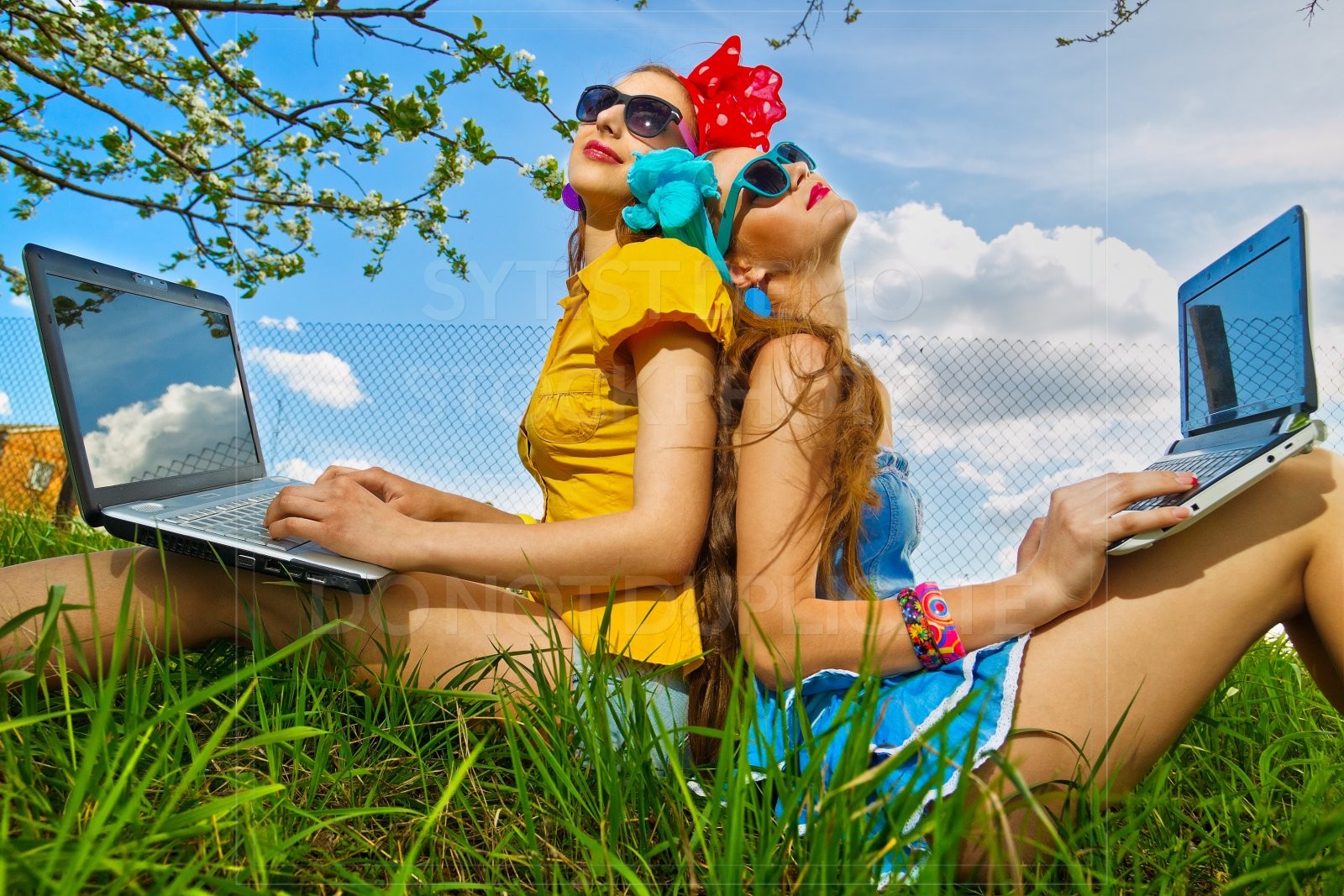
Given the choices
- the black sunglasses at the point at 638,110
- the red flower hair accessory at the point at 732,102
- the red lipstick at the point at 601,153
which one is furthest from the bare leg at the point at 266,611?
the red flower hair accessory at the point at 732,102

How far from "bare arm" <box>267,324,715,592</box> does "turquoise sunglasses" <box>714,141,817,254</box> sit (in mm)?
592

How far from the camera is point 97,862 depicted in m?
0.90

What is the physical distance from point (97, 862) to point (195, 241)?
4296mm

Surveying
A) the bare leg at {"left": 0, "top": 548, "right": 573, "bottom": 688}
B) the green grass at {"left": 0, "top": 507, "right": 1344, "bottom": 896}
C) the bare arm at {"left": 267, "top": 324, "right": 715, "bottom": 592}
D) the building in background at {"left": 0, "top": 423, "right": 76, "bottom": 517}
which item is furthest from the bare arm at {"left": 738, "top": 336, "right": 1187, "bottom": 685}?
the building in background at {"left": 0, "top": 423, "right": 76, "bottom": 517}

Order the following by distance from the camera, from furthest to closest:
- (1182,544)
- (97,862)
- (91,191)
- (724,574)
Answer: (91,191), (724,574), (1182,544), (97,862)

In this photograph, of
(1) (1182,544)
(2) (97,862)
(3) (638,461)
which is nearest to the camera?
(2) (97,862)

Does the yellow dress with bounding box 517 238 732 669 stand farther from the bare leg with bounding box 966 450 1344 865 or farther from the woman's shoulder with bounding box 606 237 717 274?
the bare leg with bounding box 966 450 1344 865

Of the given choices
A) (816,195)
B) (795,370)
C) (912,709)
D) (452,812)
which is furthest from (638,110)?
(452,812)

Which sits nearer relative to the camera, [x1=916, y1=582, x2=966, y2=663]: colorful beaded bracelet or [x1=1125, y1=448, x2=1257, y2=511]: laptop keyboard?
[x1=1125, y1=448, x2=1257, y2=511]: laptop keyboard

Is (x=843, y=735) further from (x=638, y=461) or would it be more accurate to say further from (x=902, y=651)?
(x=638, y=461)

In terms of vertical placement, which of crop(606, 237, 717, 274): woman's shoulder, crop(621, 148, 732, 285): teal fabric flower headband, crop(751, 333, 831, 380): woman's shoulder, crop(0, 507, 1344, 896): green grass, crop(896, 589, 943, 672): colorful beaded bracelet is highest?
crop(621, 148, 732, 285): teal fabric flower headband

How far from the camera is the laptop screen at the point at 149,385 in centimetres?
176

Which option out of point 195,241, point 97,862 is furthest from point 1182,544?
point 195,241

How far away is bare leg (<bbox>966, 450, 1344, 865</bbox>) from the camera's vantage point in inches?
55.6
